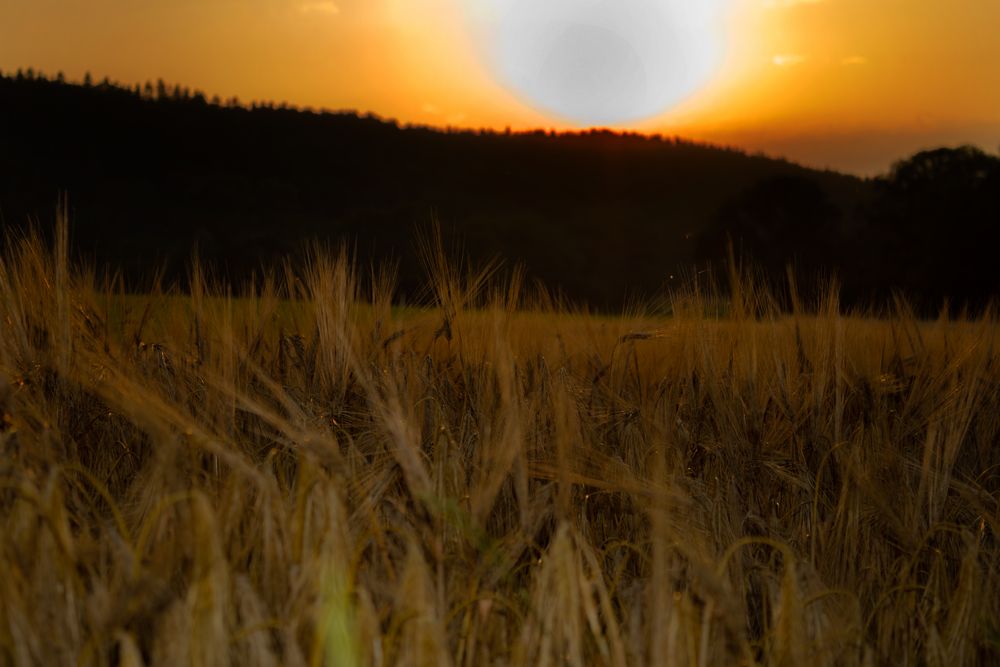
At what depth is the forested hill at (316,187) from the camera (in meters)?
22.2

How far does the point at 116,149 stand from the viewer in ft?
82.7

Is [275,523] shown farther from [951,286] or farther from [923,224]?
[923,224]

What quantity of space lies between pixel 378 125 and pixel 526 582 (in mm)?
30848

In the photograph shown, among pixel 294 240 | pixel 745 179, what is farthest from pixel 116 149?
pixel 745 179

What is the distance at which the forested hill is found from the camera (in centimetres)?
2222

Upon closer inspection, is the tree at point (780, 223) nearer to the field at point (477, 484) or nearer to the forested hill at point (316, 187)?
the forested hill at point (316, 187)

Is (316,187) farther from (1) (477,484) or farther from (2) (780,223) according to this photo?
(1) (477,484)

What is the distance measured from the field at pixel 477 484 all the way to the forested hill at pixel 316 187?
15.5m

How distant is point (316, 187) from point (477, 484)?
86.5 feet

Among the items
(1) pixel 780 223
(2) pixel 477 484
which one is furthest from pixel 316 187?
(2) pixel 477 484

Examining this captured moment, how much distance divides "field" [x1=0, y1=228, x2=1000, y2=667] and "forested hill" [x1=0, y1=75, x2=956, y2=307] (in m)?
15.5

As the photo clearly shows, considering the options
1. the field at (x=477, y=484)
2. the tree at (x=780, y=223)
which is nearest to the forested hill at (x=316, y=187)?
the tree at (x=780, y=223)

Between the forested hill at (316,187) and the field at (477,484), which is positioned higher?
the forested hill at (316,187)

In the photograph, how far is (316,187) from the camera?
1080 inches
